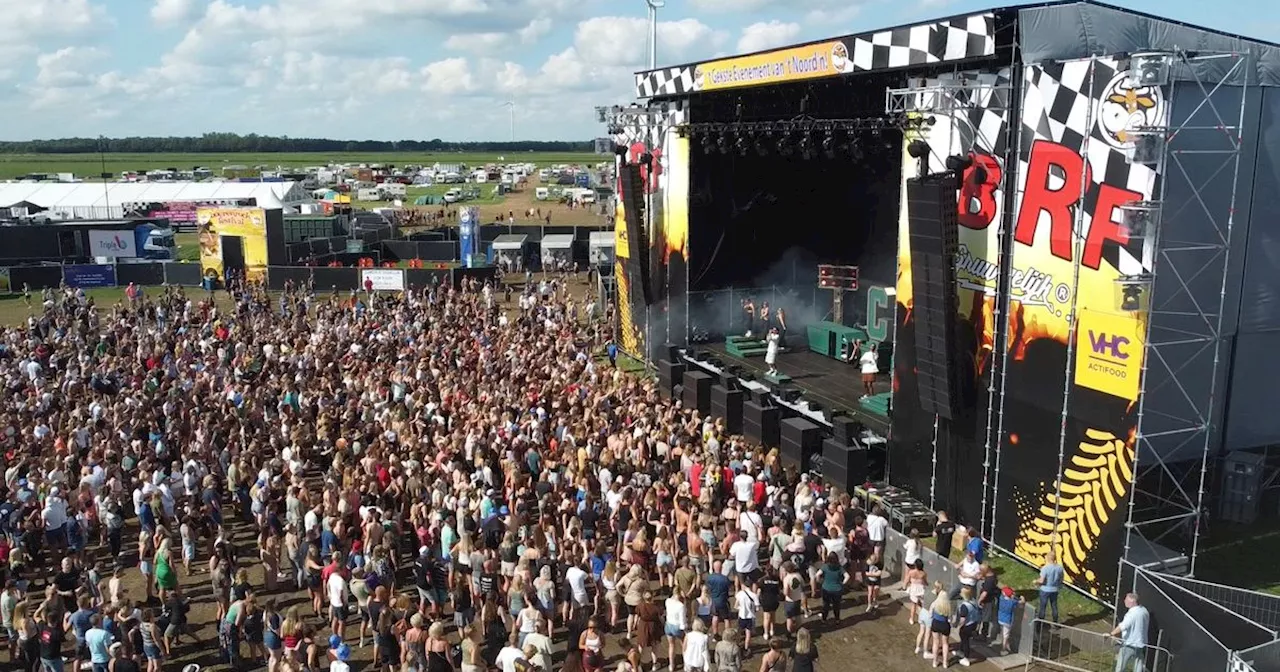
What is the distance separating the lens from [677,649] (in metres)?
9.89

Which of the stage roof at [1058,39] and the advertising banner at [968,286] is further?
the advertising banner at [968,286]

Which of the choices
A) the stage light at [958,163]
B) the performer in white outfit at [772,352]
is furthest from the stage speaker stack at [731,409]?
the stage light at [958,163]

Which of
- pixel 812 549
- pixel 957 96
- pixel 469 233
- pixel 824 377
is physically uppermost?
pixel 957 96

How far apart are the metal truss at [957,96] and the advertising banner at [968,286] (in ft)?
0.06

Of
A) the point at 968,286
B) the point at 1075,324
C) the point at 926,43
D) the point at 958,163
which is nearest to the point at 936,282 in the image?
the point at 968,286

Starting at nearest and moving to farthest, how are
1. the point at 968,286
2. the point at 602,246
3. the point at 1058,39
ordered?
1. the point at 1058,39
2. the point at 968,286
3. the point at 602,246

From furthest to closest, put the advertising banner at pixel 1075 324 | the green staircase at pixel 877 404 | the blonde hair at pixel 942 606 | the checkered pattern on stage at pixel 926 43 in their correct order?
the green staircase at pixel 877 404, the checkered pattern on stage at pixel 926 43, the advertising banner at pixel 1075 324, the blonde hair at pixel 942 606

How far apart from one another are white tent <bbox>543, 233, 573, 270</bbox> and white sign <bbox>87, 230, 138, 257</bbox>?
18.8m

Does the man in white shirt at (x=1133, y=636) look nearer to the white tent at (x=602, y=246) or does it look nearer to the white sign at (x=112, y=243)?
the white tent at (x=602, y=246)

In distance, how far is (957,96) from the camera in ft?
41.6

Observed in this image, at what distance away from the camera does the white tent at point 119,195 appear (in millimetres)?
60812

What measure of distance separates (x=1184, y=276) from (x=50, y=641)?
1275cm

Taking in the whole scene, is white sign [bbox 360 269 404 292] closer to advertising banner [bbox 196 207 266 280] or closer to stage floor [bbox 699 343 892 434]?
advertising banner [bbox 196 207 266 280]

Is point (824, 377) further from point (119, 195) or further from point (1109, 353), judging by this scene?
point (119, 195)
